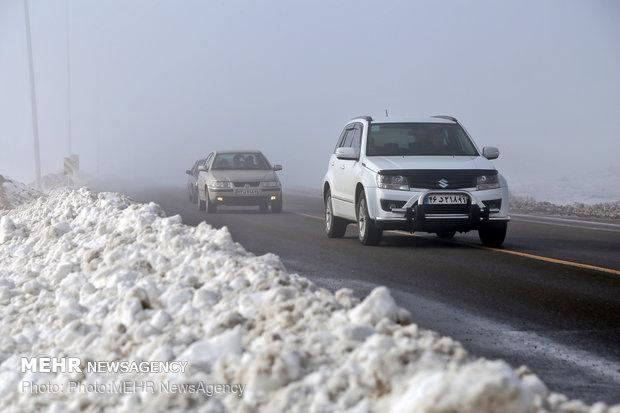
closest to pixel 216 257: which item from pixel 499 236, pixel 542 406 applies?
pixel 542 406

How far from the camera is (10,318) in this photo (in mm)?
5492

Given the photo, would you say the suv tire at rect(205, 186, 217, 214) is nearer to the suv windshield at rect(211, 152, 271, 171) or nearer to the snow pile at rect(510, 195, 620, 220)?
the suv windshield at rect(211, 152, 271, 171)

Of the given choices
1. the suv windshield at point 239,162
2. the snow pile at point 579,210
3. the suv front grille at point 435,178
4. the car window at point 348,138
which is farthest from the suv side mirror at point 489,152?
the suv windshield at point 239,162

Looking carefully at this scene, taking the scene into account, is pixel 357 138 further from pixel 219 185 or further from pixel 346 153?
pixel 219 185

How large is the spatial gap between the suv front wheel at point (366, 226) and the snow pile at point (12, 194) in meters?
9.61

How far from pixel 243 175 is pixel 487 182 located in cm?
1090

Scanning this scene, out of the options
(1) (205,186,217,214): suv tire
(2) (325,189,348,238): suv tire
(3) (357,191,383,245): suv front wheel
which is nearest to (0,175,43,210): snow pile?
(1) (205,186,217,214): suv tire

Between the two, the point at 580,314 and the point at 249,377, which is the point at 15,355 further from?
the point at 580,314

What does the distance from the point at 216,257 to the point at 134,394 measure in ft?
6.16

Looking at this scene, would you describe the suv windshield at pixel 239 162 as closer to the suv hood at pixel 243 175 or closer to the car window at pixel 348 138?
the suv hood at pixel 243 175

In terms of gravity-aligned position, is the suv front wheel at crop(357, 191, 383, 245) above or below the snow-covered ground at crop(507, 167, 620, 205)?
above

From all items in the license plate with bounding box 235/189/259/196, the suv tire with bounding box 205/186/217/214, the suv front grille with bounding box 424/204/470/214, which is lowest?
the suv tire with bounding box 205/186/217/214

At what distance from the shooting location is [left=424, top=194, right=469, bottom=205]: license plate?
10.8 m

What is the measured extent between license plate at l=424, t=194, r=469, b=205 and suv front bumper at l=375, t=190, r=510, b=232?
0.14 feet
